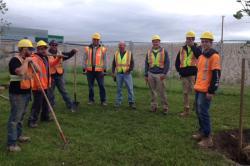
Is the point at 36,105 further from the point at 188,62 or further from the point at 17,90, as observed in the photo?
the point at 188,62

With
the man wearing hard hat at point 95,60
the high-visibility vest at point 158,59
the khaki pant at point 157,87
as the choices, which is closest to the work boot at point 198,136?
the khaki pant at point 157,87

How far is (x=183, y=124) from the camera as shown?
9125mm

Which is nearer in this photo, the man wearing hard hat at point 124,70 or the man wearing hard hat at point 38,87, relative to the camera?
the man wearing hard hat at point 38,87

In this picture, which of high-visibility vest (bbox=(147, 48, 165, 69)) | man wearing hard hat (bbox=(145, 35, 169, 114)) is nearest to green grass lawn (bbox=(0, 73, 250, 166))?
man wearing hard hat (bbox=(145, 35, 169, 114))

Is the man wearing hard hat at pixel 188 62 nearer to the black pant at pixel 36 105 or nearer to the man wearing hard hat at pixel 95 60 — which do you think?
the man wearing hard hat at pixel 95 60

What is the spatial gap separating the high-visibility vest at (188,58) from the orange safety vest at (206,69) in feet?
8.09

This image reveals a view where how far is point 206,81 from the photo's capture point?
716 centimetres

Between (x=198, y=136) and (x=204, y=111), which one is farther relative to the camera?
(x=198, y=136)

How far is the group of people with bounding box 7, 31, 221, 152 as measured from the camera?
6.85m

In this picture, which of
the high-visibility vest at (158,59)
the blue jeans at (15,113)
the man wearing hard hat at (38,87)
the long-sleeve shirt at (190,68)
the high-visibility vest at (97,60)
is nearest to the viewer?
the blue jeans at (15,113)

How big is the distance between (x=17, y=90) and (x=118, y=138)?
2396mm

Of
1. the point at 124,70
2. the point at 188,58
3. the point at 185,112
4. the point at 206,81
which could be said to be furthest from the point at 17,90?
the point at 185,112

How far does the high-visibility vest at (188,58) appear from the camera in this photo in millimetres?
9766

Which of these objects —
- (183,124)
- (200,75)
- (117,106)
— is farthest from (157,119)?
(200,75)
